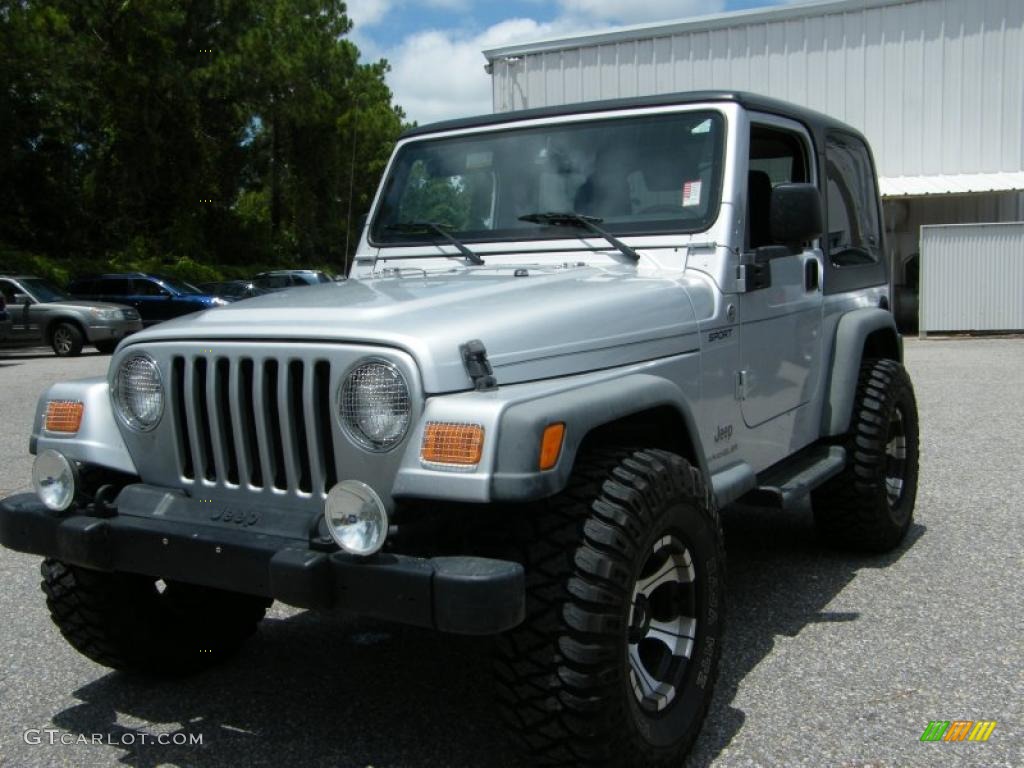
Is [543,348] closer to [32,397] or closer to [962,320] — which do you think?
[32,397]

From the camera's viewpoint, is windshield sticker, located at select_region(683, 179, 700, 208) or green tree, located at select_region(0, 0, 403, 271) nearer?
windshield sticker, located at select_region(683, 179, 700, 208)

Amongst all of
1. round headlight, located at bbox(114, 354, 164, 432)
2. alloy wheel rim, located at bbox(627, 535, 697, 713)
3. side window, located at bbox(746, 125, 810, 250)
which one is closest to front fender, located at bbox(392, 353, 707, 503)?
alloy wheel rim, located at bbox(627, 535, 697, 713)

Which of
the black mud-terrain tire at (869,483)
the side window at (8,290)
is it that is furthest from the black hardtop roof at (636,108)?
the side window at (8,290)

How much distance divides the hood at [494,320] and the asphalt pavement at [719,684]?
33.8 inches

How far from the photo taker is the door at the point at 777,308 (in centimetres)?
395

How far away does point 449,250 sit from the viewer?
421 centimetres

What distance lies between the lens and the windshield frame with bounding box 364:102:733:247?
12.5 feet

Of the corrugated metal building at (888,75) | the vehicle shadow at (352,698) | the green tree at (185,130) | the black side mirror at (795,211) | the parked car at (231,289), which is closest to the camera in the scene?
the vehicle shadow at (352,698)

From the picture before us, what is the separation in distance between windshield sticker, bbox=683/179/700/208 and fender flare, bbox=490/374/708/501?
3.51 feet

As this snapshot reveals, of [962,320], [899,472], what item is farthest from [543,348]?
[962,320]

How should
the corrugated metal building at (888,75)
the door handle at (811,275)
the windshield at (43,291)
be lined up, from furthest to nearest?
the windshield at (43,291) < the corrugated metal building at (888,75) < the door handle at (811,275)

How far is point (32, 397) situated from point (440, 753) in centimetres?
1066

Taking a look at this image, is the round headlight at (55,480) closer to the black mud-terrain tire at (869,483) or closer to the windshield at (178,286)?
the black mud-terrain tire at (869,483)

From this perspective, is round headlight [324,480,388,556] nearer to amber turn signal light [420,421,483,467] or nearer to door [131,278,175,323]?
amber turn signal light [420,421,483,467]
